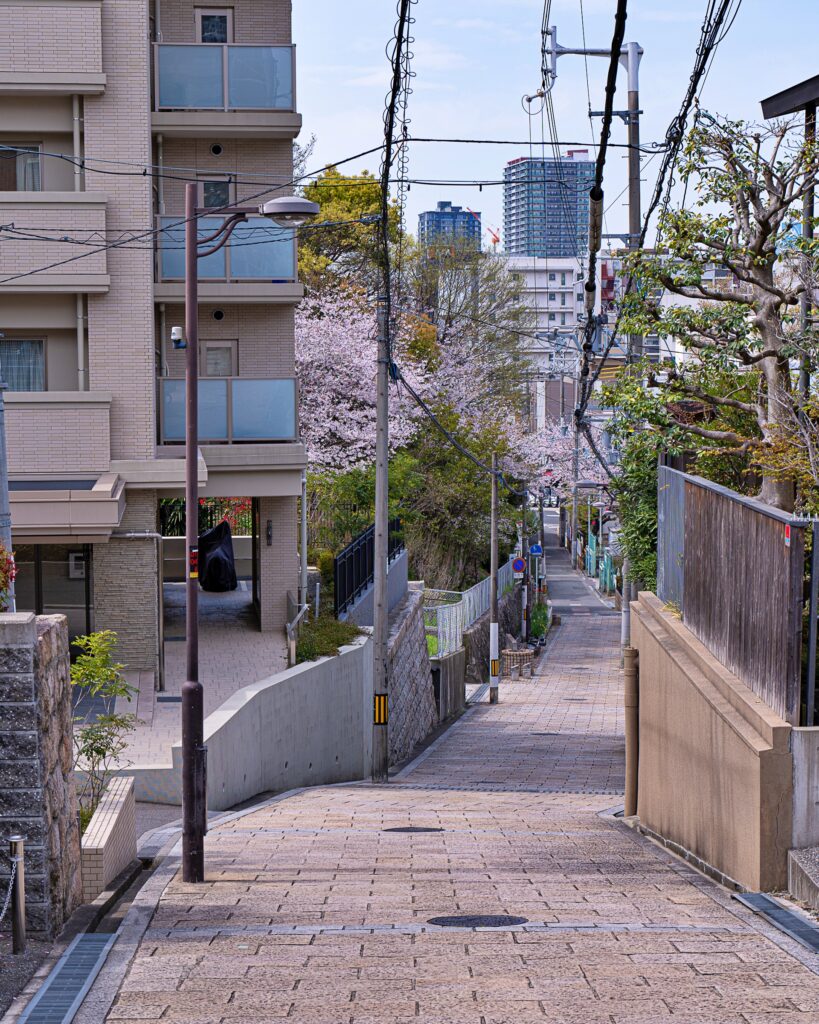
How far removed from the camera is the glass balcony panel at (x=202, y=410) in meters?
23.8

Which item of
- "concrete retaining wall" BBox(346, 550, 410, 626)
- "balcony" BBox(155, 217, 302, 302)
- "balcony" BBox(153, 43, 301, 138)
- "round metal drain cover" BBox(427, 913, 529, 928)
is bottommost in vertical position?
"concrete retaining wall" BBox(346, 550, 410, 626)

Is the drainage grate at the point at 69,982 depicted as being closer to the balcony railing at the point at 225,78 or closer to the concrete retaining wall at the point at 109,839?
the concrete retaining wall at the point at 109,839

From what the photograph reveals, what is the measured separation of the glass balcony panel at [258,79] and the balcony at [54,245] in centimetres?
354

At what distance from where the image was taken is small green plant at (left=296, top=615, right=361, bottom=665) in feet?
74.8

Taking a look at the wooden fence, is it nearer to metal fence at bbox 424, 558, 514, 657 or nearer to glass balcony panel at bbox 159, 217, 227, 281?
glass balcony panel at bbox 159, 217, 227, 281

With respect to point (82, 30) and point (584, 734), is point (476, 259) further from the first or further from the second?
point (82, 30)

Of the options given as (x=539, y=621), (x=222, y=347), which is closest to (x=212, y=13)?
(x=222, y=347)

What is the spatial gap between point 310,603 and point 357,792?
22.4 feet

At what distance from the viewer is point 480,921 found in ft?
30.6

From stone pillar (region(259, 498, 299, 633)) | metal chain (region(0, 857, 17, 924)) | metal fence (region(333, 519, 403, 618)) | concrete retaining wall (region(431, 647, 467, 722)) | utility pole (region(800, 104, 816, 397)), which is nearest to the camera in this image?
metal chain (region(0, 857, 17, 924))

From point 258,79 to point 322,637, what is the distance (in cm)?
994

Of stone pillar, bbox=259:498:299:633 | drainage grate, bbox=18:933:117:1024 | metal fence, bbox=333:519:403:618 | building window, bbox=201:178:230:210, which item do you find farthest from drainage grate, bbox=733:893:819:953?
building window, bbox=201:178:230:210

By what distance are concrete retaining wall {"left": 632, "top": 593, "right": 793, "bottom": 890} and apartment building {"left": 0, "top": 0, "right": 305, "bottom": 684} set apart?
28.8 ft

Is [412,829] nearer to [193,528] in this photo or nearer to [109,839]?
[193,528]
